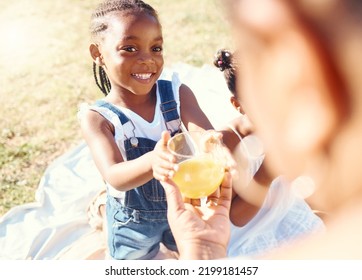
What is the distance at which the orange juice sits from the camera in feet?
4.18

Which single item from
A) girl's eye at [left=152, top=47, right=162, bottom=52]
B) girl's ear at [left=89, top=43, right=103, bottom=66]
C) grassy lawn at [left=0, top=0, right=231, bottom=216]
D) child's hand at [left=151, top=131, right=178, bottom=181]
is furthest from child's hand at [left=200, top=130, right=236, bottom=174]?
grassy lawn at [left=0, top=0, right=231, bottom=216]

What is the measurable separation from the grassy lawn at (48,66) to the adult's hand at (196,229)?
897mm

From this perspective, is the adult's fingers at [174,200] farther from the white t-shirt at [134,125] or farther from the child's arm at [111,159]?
the white t-shirt at [134,125]

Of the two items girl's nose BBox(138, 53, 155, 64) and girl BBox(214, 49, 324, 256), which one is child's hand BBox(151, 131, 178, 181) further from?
girl BBox(214, 49, 324, 256)

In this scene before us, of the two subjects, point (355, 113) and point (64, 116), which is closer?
point (355, 113)

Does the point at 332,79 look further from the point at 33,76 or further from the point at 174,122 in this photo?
the point at 33,76

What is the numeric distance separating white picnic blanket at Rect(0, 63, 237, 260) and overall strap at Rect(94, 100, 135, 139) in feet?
2.15

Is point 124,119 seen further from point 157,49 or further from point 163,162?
point 163,162

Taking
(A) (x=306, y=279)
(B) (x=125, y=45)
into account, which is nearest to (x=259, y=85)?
(A) (x=306, y=279)

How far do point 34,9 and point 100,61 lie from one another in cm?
244

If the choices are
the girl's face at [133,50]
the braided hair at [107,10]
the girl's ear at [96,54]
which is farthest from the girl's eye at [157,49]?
the girl's ear at [96,54]

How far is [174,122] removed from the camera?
170cm

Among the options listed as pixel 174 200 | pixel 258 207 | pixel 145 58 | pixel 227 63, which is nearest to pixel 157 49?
pixel 145 58

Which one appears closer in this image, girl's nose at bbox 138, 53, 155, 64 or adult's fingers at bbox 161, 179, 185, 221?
adult's fingers at bbox 161, 179, 185, 221
